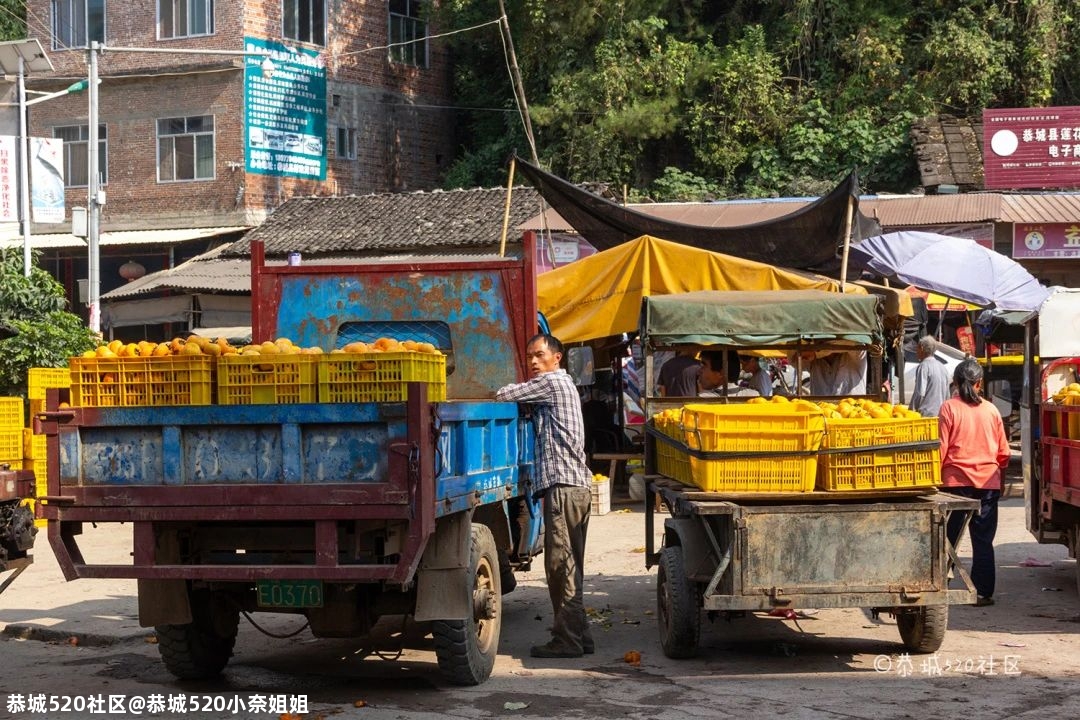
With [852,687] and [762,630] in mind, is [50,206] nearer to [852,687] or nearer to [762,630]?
[762,630]

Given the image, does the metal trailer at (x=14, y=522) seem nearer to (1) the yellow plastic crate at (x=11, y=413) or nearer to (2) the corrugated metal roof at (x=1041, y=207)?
(1) the yellow plastic crate at (x=11, y=413)

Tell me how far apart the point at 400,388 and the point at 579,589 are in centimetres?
226

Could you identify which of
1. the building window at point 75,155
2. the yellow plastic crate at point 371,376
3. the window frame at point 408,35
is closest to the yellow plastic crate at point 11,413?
the yellow plastic crate at point 371,376

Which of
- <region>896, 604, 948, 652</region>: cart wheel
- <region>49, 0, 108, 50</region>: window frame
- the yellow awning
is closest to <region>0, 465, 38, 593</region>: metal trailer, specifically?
<region>896, 604, 948, 652</region>: cart wheel

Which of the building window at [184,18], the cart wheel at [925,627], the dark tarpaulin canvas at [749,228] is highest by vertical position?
the building window at [184,18]

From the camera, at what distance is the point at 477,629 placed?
7.41m

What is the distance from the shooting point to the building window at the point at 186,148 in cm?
3055

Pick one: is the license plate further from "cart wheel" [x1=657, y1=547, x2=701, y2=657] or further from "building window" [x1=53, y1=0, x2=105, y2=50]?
"building window" [x1=53, y1=0, x2=105, y2=50]

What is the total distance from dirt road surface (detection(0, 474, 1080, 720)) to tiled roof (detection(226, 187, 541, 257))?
1687 cm

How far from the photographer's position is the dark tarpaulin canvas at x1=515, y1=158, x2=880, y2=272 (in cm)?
1480

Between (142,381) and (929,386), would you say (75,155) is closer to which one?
(929,386)

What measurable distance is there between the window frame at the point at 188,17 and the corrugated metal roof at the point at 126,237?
4.27 metres

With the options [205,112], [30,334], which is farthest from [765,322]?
[205,112]

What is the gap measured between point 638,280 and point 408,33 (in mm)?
21194
